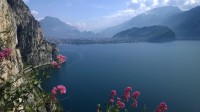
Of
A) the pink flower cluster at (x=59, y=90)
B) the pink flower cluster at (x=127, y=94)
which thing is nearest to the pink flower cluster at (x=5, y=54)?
the pink flower cluster at (x=59, y=90)

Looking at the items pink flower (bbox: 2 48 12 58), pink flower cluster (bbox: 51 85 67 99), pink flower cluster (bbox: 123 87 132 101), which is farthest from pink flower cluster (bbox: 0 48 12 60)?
pink flower cluster (bbox: 123 87 132 101)

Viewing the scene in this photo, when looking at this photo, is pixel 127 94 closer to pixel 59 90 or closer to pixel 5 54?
pixel 59 90

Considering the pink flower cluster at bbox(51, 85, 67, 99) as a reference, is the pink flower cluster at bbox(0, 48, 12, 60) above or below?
above

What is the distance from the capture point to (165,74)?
18912 cm

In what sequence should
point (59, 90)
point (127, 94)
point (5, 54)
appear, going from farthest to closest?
point (127, 94), point (59, 90), point (5, 54)

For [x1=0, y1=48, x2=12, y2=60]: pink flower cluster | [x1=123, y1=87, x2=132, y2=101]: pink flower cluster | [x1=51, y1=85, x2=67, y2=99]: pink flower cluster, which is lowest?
[x1=123, y1=87, x2=132, y2=101]: pink flower cluster

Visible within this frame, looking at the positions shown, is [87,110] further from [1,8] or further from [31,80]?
[31,80]

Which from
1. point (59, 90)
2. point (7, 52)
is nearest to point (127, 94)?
point (59, 90)

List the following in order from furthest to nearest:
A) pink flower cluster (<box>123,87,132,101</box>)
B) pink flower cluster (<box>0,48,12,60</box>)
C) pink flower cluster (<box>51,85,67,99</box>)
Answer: pink flower cluster (<box>123,87,132,101</box>), pink flower cluster (<box>51,85,67,99</box>), pink flower cluster (<box>0,48,12,60</box>)

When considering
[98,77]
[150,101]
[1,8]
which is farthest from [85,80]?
[1,8]

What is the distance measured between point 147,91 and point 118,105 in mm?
127500

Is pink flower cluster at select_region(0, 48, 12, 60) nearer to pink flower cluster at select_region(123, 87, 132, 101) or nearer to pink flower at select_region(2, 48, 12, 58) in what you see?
pink flower at select_region(2, 48, 12, 58)

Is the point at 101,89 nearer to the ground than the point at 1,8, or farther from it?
nearer to the ground

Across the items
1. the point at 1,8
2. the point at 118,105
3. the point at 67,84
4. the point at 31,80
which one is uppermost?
the point at 1,8
